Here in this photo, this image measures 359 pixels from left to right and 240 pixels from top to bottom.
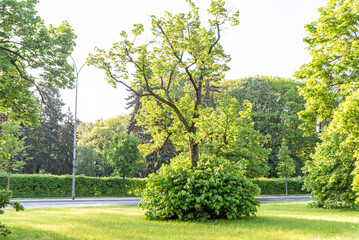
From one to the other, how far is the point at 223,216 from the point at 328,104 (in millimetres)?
6745

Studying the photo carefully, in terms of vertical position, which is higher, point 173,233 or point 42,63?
point 42,63

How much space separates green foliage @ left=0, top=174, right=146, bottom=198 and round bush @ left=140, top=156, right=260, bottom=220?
2070cm

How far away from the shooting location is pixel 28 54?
10.1 m

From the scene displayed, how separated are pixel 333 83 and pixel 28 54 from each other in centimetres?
1158

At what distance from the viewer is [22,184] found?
2802 cm

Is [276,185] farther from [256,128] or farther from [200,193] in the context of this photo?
[200,193]

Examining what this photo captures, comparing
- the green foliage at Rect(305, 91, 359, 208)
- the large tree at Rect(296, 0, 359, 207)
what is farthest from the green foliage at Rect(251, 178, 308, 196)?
the large tree at Rect(296, 0, 359, 207)

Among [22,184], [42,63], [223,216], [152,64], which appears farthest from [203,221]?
[22,184]

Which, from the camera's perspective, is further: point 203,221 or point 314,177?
point 314,177

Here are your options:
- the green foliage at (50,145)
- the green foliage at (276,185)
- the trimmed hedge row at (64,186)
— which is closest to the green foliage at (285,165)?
the green foliage at (276,185)

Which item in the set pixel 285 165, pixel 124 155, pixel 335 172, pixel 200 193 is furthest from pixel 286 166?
pixel 200 193

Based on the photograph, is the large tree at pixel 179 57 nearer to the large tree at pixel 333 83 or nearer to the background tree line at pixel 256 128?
the large tree at pixel 333 83

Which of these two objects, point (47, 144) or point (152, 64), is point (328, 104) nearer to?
point (152, 64)

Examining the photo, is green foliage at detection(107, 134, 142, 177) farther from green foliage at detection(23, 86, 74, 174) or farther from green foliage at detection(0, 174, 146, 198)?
green foliage at detection(23, 86, 74, 174)
